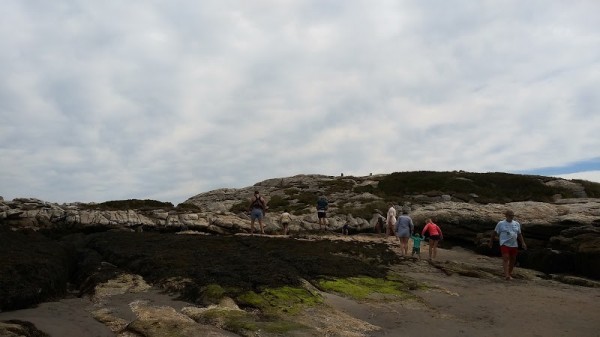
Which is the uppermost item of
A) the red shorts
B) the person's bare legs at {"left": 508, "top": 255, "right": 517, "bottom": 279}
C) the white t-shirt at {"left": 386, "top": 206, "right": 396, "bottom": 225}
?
the white t-shirt at {"left": 386, "top": 206, "right": 396, "bottom": 225}

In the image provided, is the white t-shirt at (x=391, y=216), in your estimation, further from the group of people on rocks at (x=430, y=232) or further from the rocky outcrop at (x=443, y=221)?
the rocky outcrop at (x=443, y=221)

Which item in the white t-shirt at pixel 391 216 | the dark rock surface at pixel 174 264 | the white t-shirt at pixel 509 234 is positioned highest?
the white t-shirt at pixel 391 216

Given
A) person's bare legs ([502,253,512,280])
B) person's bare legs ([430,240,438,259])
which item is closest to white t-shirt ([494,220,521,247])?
person's bare legs ([502,253,512,280])

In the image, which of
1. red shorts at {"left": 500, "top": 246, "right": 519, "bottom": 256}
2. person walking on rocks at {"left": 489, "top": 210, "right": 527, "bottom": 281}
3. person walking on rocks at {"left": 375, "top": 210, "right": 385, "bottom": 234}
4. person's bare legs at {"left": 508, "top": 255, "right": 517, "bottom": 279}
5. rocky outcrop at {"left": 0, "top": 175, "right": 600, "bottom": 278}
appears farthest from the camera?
person walking on rocks at {"left": 375, "top": 210, "right": 385, "bottom": 234}

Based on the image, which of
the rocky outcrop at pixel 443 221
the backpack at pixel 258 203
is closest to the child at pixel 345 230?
the rocky outcrop at pixel 443 221

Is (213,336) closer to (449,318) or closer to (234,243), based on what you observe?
(449,318)

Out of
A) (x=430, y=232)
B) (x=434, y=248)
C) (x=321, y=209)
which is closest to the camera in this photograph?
(x=430, y=232)

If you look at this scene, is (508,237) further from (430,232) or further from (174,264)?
(174,264)

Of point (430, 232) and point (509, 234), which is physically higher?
point (509, 234)

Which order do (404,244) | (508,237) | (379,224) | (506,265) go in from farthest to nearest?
(379,224)
(404,244)
(506,265)
(508,237)

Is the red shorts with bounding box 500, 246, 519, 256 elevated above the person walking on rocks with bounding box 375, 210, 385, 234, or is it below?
below

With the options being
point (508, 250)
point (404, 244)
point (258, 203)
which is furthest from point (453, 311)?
point (258, 203)

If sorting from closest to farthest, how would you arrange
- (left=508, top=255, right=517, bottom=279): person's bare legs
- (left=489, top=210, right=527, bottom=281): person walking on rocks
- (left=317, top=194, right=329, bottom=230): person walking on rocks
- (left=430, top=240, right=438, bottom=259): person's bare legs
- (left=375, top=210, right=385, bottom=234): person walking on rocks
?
(left=489, top=210, right=527, bottom=281): person walking on rocks
(left=508, top=255, right=517, bottom=279): person's bare legs
(left=430, top=240, right=438, bottom=259): person's bare legs
(left=317, top=194, right=329, bottom=230): person walking on rocks
(left=375, top=210, right=385, bottom=234): person walking on rocks

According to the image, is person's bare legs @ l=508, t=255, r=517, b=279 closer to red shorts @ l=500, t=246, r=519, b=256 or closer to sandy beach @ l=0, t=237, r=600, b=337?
red shorts @ l=500, t=246, r=519, b=256
